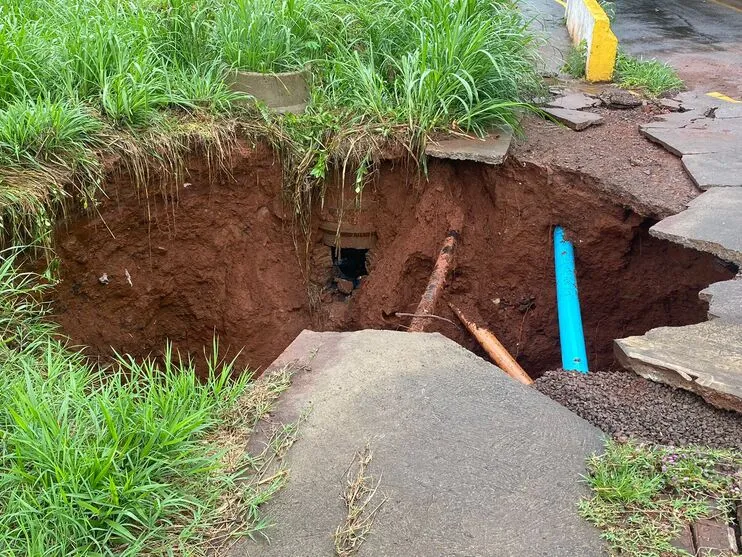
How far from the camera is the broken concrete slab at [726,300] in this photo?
2.89 meters

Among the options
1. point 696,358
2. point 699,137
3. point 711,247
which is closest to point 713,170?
point 699,137

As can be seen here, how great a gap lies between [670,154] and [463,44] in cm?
150

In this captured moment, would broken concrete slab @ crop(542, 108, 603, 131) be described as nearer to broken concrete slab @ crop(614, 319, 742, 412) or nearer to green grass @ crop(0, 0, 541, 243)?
green grass @ crop(0, 0, 541, 243)

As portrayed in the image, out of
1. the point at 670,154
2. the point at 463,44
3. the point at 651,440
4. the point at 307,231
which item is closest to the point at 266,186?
the point at 307,231

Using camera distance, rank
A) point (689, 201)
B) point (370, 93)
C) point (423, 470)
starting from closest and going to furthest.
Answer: point (423, 470) → point (689, 201) → point (370, 93)

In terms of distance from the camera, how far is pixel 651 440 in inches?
91.8

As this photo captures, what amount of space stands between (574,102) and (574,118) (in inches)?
21.4

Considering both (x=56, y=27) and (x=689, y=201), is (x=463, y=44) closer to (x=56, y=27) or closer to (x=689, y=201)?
(x=689, y=201)

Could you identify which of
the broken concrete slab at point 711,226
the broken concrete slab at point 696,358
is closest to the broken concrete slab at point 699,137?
the broken concrete slab at point 711,226

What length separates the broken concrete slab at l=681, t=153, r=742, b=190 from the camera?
13.3 feet

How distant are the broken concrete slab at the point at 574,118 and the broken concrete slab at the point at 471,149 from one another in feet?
2.54

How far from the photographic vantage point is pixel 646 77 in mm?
6219

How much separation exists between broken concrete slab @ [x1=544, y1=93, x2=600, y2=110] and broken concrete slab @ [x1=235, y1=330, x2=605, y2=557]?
3190 millimetres

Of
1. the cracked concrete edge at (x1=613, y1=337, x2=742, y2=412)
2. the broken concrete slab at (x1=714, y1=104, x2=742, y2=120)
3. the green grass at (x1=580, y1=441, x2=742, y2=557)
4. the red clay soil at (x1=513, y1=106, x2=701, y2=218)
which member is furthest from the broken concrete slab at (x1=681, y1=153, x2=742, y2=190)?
the green grass at (x1=580, y1=441, x2=742, y2=557)
